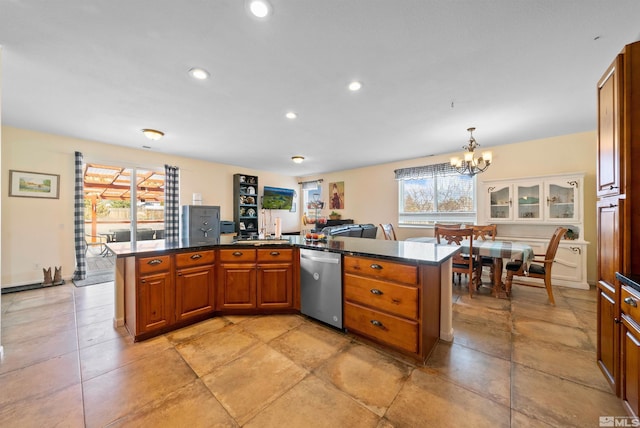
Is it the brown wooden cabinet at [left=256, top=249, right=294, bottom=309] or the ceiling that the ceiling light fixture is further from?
the brown wooden cabinet at [left=256, top=249, right=294, bottom=309]

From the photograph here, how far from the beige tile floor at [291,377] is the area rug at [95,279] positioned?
1.43 m

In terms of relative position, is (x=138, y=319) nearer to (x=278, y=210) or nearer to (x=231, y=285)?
(x=231, y=285)

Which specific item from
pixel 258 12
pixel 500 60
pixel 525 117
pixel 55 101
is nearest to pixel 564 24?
pixel 500 60

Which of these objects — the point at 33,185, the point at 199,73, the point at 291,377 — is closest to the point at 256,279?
the point at 291,377

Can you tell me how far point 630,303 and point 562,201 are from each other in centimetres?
338

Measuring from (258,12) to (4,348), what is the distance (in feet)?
11.2

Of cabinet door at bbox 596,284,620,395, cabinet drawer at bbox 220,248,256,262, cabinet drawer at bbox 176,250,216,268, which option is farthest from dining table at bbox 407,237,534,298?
cabinet drawer at bbox 176,250,216,268

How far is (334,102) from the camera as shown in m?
2.71

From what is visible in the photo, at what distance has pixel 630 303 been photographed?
1242mm

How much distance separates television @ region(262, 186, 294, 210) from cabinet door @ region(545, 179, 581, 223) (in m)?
5.83

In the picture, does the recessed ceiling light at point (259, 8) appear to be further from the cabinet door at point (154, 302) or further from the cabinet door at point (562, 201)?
the cabinet door at point (562, 201)

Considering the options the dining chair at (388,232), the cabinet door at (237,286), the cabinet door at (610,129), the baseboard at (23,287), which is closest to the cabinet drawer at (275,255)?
the cabinet door at (237,286)

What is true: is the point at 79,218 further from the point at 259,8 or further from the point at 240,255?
the point at 259,8

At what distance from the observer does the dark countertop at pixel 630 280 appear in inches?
45.7
